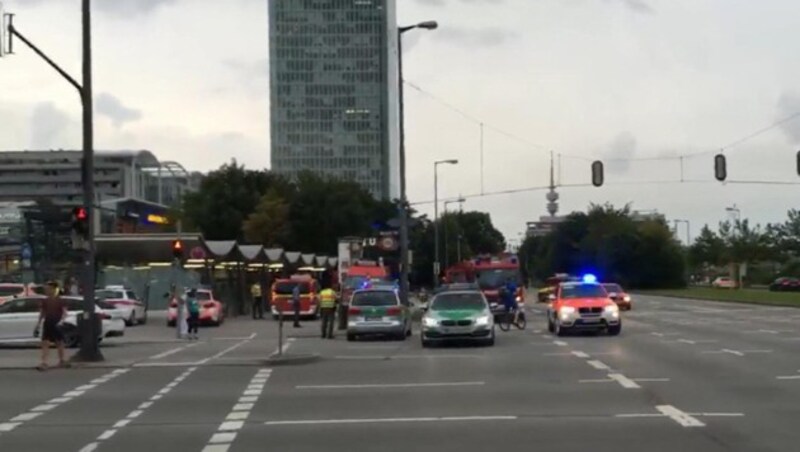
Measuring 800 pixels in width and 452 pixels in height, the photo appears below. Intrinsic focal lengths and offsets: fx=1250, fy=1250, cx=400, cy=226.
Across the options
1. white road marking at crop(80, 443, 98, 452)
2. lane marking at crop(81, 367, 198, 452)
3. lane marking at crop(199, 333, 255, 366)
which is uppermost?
white road marking at crop(80, 443, 98, 452)

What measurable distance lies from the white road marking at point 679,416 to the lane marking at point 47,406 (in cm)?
824

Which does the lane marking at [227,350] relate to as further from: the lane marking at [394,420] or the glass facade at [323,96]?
the glass facade at [323,96]

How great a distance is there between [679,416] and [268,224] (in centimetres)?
8052

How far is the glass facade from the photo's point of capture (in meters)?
174

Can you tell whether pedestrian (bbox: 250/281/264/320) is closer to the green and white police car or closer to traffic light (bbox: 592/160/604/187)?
traffic light (bbox: 592/160/604/187)

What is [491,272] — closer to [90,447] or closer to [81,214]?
[81,214]

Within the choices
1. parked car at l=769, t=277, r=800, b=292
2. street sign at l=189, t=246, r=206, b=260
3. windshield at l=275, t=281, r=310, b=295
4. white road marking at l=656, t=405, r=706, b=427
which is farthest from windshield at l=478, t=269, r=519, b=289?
parked car at l=769, t=277, r=800, b=292

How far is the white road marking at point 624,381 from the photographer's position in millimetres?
19578

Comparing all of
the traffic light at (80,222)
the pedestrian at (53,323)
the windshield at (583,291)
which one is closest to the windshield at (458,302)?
the windshield at (583,291)

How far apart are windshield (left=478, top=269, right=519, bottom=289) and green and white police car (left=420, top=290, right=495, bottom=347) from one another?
19268mm

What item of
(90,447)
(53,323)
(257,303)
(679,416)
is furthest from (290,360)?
(257,303)

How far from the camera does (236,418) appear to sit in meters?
16.3

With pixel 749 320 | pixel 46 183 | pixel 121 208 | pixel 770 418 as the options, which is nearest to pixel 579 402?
pixel 770 418

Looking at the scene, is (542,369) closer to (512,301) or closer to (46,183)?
(512,301)
